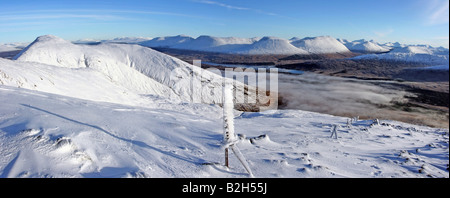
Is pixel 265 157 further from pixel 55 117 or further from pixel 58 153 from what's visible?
pixel 55 117

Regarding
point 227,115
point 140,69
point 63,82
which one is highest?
point 140,69

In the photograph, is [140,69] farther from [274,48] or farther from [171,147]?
[274,48]

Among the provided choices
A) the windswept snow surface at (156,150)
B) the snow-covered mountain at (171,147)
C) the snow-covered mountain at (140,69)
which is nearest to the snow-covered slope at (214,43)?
the snow-covered mountain at (140,69)

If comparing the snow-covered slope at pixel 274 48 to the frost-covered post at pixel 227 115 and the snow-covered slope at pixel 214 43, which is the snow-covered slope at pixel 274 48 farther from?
the frost-covered post at pixel 227 115

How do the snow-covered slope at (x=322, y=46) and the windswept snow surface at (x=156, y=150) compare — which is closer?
the windswept snow surface at (x=156, y=150)

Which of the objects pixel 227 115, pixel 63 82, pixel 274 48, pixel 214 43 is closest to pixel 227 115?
pixel 227 115

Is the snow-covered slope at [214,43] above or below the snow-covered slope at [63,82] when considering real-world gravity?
above

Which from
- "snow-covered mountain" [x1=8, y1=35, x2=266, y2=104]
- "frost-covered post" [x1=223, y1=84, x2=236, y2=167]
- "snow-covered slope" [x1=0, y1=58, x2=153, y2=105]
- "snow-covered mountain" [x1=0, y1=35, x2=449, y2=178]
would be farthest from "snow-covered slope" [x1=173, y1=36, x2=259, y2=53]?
"frost-covered post" [x1=223, y1=84, x2=236, y2=167]

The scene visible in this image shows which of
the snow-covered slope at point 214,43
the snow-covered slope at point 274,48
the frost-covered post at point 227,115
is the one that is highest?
the snow-covered slope at point 214,43

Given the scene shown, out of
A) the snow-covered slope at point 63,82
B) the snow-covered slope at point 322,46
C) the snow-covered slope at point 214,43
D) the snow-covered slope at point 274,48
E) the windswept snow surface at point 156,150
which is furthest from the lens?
the snow-covered slope at point 214,43
